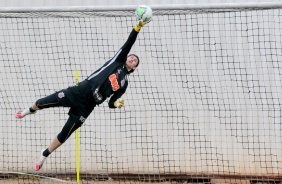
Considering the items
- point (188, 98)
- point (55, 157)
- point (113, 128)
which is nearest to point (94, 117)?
point (113, 128)

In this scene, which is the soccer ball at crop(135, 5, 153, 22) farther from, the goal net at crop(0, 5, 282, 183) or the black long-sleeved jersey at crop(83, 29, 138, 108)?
the goal net at crop(0, 5, 282, 183)

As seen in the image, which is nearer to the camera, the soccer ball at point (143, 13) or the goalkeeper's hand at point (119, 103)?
the soccer ball at point (143, 13)

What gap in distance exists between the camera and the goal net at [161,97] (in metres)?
10.4

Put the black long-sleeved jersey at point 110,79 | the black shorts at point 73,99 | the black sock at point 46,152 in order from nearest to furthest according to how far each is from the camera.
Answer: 1. the black long-sleeved jersey at point 110,79
2. the black shorts at point 73,99
3. the black sock at point 46,152

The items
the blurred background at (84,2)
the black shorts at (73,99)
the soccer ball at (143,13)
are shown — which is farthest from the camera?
the blurred background at (84,2)

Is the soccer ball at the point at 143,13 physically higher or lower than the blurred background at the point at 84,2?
lower

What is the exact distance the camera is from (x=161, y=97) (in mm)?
10641

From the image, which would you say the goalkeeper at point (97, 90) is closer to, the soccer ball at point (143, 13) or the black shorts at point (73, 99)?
the black shorts at point (73, 99)

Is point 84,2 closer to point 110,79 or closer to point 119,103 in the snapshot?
point 110,79

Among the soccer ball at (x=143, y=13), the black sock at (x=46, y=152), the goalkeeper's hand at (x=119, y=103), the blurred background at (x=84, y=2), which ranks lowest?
the black sock at (x=46, y=152)

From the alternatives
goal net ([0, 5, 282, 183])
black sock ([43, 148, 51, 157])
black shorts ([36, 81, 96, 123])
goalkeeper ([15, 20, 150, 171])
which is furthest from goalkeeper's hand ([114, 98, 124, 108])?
goal net ([0, 5, 282, 183])

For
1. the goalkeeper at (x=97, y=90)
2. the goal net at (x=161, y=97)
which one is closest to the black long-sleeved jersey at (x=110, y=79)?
the goalkeeper at (x=97, y=90)

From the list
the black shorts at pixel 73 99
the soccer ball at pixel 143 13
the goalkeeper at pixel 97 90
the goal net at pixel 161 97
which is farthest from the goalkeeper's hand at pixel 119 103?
the goal net at pixel 161 97

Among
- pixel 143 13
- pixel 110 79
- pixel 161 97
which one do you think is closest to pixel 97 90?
pixel 110 79
